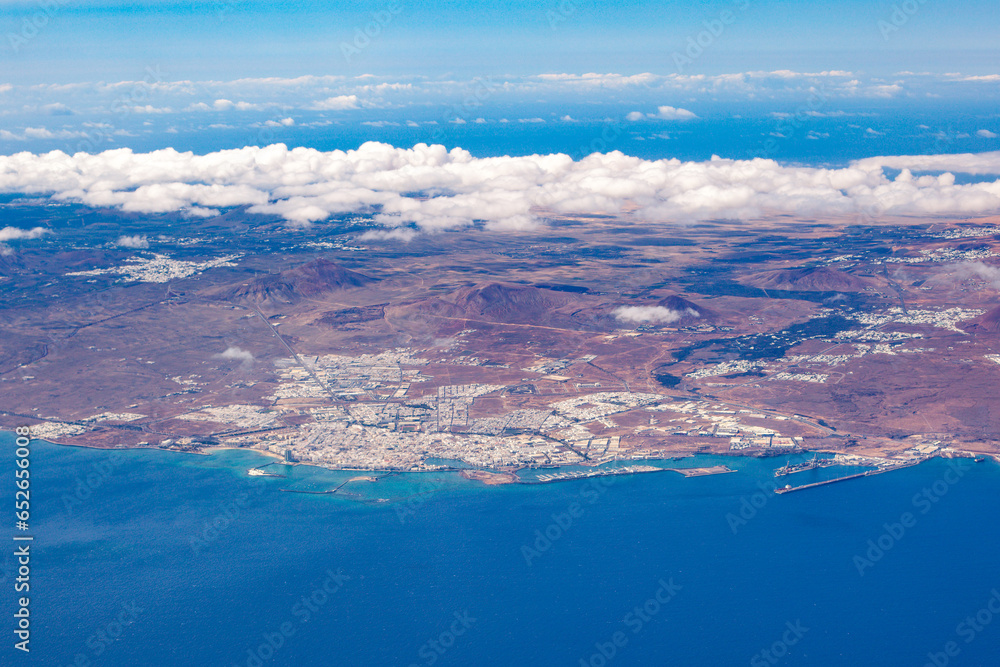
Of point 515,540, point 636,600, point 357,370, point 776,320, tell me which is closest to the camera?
point 636,600

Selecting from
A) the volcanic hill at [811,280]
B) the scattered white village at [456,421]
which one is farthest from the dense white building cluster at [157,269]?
the volcanic hill at [811,280]

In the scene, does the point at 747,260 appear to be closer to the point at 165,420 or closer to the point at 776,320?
the point at 776,320

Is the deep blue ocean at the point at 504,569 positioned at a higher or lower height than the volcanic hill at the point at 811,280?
lower

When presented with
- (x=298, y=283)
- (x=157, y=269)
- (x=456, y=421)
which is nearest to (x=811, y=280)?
(x=456, y=421)

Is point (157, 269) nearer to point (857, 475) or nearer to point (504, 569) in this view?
point (504, 569)

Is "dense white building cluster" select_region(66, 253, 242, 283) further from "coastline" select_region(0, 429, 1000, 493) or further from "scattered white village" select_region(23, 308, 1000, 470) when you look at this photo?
"coastline" select_region(0, 429, 1000, 493)

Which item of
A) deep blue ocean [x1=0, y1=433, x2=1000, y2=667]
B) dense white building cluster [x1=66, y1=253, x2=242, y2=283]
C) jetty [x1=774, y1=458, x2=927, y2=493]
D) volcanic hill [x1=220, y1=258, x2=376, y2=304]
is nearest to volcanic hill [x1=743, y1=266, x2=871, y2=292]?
volcanic hill [x1=220, y1=258, x2=376, y2=304]

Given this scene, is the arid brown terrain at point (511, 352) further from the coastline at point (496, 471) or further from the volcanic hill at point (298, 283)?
the coastline at point (496, 471)

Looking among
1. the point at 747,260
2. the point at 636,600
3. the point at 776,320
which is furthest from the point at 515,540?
the point at 747,260
